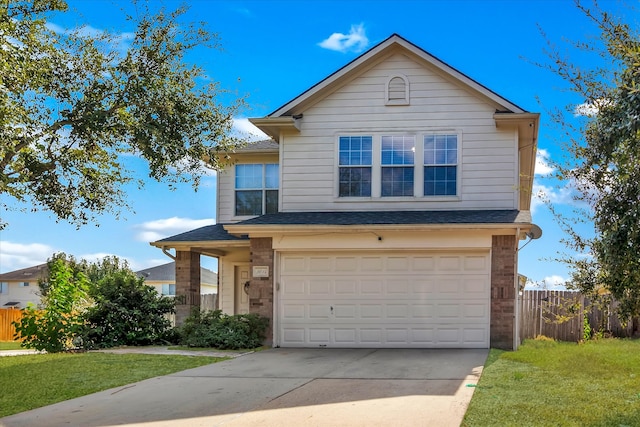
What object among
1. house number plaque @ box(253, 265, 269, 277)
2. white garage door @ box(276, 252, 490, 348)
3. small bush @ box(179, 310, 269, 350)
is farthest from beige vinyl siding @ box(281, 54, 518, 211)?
small bush @ box(179, 310, 269, 350)

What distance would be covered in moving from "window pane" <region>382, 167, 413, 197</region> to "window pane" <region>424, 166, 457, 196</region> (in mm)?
400

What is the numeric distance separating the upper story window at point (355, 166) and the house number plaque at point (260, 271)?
2792mm

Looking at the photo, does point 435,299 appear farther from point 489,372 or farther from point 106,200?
point 106,200

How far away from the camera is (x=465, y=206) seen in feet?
58.3

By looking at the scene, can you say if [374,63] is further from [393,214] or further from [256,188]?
[256,188]

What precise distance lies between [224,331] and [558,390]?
846 cm

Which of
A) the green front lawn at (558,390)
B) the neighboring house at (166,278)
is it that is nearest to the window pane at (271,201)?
the green front lawn at (558,390)

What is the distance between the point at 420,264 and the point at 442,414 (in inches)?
329

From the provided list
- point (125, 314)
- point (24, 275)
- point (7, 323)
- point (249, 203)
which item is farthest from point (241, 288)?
point (24, 275)

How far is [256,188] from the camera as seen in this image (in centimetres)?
2116

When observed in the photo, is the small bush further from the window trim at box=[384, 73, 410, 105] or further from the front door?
the window trim at box=[384, 73, 410, 105]

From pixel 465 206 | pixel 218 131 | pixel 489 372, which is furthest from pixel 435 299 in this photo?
pixel 218 131

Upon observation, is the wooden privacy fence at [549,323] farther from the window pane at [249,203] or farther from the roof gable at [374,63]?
the window pane at [249,203]

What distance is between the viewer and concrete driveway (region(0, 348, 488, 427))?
8.59m
